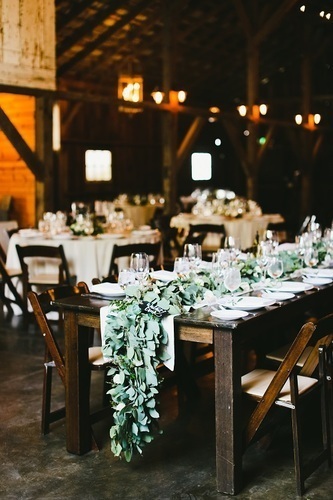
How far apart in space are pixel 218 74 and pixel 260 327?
15.5m

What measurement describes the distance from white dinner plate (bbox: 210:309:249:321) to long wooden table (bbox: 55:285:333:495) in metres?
0.04

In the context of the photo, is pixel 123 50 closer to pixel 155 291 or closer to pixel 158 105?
pixel 158 105

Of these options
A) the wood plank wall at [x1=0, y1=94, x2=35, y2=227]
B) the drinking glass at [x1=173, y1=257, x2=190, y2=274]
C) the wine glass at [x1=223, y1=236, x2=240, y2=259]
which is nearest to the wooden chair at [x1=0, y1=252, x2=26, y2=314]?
the wine glass at [x1=223, y1=236, x2=240, y2=259]

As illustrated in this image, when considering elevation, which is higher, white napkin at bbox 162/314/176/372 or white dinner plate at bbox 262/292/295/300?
white dinner plate at bbox 262/292/295/300

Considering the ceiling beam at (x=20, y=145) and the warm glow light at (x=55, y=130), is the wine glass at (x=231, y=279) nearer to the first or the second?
the ceiling beam at (x=20, y=145)

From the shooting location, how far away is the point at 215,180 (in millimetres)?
20141

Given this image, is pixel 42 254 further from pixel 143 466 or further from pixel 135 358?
pixel 135 358

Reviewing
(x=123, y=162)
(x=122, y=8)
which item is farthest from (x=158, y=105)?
(x=123, y=162)

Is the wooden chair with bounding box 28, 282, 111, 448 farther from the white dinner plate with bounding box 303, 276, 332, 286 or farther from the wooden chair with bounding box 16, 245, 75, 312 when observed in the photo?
the wooden chair with bounding box 16, 245, 75, 312

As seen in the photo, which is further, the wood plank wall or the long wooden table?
the wood plank wall

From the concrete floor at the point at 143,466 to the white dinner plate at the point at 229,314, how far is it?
2.72 ft

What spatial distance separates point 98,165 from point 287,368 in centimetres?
1327

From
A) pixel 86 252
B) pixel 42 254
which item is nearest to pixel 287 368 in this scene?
pixel 42 254

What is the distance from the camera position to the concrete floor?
3.42 meters
